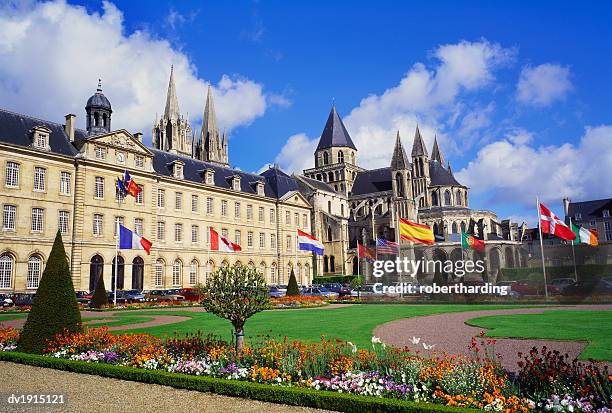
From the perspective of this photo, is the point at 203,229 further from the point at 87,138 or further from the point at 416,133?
the point at 416,133

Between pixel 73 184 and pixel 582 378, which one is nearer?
pixel 582 378

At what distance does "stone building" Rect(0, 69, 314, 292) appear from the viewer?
33.1 m

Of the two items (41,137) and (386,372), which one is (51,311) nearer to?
(386,372)

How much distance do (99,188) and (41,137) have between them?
5.62 m

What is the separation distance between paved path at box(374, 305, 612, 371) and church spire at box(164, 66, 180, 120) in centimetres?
6226

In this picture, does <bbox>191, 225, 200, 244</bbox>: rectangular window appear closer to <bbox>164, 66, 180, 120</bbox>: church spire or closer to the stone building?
the stone building

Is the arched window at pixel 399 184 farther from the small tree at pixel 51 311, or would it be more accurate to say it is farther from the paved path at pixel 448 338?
the small tree at pixel 51 311

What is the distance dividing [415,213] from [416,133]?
73.9 ft

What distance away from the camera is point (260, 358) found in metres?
9.34

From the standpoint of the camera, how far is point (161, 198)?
42812 mm

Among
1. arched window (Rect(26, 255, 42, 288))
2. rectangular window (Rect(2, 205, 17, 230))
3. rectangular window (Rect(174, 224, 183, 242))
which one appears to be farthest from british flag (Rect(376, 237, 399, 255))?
rectangular window (Rect(2, 205, 17, 230))

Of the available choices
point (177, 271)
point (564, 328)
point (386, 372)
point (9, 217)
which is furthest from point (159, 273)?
point (386, 372)

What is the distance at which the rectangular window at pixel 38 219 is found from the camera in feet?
110

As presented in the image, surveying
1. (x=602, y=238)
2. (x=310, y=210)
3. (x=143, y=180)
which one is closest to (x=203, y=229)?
(x=143, y=180)
